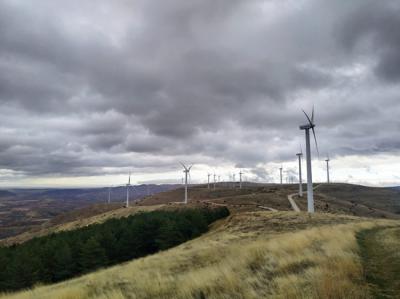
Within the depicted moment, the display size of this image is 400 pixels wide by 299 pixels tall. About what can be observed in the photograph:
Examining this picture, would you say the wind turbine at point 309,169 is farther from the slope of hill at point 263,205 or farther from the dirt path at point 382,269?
the dirt path at point 382,269

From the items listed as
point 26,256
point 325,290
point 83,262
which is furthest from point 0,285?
point 325,290

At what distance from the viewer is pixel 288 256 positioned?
50.2 feet

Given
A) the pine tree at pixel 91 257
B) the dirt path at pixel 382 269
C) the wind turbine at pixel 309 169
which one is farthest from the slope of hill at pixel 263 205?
the dirt path at pixel 382 269

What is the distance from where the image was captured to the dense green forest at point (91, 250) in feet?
162

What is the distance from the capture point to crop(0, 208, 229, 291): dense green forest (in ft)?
162

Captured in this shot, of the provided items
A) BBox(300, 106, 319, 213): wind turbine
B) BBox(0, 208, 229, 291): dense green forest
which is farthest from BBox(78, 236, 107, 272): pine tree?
BBox(300, 106, 319, 213): wind turbine

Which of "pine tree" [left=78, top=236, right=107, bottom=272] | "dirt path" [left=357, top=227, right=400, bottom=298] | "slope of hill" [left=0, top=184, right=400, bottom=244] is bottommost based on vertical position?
"pine tree" [left=78, top=236, right=107, bottom=272]

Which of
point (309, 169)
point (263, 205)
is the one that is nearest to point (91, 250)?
point (309, 169)

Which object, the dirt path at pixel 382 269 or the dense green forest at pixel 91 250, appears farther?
the dense green forest at pixel 91 250

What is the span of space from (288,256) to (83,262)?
157ft

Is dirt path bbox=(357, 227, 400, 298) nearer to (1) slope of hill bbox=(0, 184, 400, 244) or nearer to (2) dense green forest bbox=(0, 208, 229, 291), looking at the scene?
(2) dense green forest bbox=(0, 208, 229, 291)

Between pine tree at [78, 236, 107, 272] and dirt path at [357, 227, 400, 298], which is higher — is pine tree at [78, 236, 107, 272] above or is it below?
below

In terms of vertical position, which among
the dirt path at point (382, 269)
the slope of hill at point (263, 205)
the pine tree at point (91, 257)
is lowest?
the pine tree at point (91, 257)

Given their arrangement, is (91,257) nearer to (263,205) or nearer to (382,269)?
(382,269)
